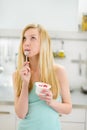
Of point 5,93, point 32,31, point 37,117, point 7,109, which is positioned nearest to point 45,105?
point 37,117

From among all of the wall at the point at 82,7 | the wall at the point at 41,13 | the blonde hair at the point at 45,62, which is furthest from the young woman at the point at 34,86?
the wall at the point at 82,7

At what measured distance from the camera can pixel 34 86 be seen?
1.30 metres

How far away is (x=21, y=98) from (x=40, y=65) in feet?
0.68

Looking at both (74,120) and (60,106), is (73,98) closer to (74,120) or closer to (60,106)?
(74,120)

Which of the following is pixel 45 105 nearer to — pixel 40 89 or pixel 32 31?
pixel 40 89

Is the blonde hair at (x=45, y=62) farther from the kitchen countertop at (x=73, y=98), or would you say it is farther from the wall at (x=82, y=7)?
the wall at (x=82, y=7)

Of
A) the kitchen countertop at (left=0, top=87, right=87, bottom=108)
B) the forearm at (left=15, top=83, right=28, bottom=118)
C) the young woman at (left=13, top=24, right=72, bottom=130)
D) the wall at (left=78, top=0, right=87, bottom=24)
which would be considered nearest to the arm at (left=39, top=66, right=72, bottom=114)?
the young woman at (left=13, top=24, right=72, bottom=130)

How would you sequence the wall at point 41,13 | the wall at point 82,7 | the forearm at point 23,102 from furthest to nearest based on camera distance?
the wall at point 82,7 → the wall at point 41,13 → the forearm at point 23,102

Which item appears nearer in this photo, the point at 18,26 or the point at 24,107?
the point at 24,107

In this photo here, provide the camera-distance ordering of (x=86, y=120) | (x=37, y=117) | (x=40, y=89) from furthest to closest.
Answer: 1. (x=86, y=120)
2. (x=37, y=117)
3. (x=40, y=89)

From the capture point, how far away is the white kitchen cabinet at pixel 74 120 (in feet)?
6.64

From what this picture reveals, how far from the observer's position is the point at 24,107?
4.07 ft

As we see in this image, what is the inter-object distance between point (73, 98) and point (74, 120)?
0.20 meters

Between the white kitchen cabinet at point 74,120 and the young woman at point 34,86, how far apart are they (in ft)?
2.41
